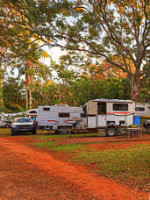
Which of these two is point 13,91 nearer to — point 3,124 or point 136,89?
point 3,124

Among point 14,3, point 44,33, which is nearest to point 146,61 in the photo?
point 44,33

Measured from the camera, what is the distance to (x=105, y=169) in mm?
6562

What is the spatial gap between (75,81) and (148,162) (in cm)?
1893

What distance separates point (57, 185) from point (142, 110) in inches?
599

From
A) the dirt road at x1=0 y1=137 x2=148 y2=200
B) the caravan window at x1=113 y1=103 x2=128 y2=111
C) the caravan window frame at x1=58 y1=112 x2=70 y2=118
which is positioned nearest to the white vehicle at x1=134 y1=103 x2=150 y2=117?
the caravan window at x1=113 y1=103 x2=128 y2=111

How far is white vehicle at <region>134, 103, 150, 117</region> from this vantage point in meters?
18.5

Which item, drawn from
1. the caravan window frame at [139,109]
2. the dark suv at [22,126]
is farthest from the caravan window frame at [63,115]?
the caravan window frame at [139,109]

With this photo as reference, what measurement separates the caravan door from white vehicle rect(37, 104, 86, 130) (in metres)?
3.22

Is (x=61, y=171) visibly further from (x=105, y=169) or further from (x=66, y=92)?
(x=66, y=92)

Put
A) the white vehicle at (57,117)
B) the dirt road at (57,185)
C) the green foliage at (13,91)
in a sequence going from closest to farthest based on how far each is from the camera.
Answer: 1. the dirt road at (57,185)
2. the white vehicle at (57,117)
3. the green foliage at (13,91)

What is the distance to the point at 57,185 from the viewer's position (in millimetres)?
5082

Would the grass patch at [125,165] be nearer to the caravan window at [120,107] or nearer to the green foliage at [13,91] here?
the caravan window at [120,107]

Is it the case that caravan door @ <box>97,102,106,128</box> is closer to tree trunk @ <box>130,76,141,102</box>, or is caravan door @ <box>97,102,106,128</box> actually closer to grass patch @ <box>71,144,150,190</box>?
tree trunk @ <box>130,76,141,102</box>

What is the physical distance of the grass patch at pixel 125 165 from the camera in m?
5.55
